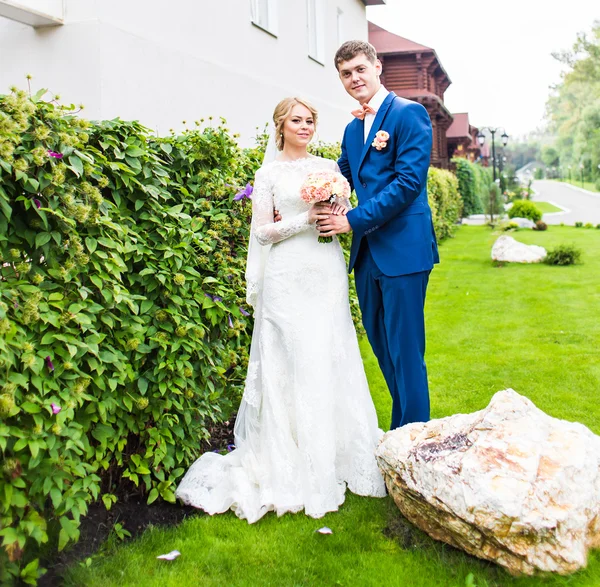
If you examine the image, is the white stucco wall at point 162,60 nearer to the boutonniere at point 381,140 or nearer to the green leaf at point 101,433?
the boutonniere at point 381,140

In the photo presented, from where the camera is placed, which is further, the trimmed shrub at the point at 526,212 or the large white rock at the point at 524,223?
the trimmed shrub at the point at 526,212

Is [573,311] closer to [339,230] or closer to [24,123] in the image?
[339,230]

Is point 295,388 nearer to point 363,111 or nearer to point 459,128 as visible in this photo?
point 363,111

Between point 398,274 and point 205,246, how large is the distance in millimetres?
1152

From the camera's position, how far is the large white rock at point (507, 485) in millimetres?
3014

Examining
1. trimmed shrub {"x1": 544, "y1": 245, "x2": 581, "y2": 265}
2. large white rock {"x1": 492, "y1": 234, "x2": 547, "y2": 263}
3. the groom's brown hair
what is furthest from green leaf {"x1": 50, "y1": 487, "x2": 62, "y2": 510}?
trimmed shrub {"x1": 544, "y1": 245, "x2": 581, "y2": 265}

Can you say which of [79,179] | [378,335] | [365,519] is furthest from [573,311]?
[79,179]

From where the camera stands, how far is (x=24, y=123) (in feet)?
9.16

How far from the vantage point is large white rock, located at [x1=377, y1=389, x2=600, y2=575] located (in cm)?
301

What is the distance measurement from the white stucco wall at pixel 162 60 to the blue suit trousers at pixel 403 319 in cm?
376

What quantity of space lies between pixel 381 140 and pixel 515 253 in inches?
469

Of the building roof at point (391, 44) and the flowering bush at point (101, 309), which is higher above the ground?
the building roof at point (391, 44)

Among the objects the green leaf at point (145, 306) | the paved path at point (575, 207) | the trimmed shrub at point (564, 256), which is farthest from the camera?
the paved path at point (575, 207)

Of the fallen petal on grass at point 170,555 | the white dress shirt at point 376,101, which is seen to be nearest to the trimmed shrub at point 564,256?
the white dress shirt at point 376,101
